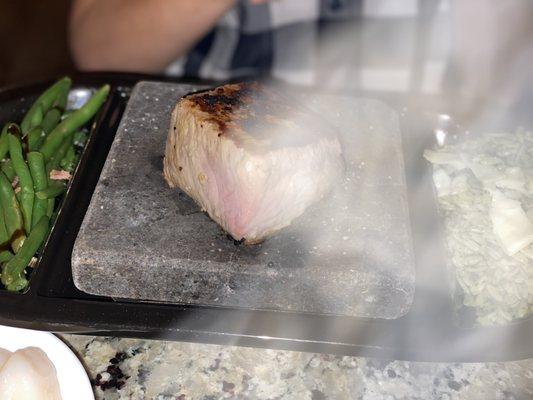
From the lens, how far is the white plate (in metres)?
1.62

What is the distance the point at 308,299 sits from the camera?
1.76 meters

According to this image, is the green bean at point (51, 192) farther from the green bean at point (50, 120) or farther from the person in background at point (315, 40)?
the person in background at point (315, 40)

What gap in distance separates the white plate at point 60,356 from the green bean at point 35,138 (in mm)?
768

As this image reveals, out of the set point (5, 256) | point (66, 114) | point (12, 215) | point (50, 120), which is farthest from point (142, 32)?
point (5, 256)

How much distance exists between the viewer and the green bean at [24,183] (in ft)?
6.58

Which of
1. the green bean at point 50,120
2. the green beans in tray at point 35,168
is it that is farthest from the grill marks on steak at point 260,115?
the green bean at point 50,120

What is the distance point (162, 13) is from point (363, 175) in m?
1.77

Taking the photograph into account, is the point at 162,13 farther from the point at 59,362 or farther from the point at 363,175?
the point at 59,362

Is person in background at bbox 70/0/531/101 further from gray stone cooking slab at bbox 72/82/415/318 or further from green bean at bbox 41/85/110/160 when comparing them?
gray stone cooking slab at bbox 72/82/415/318

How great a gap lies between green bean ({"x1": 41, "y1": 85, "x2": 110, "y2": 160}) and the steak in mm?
569

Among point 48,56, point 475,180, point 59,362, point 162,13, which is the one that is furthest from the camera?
point 48,56

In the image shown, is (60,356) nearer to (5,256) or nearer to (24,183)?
(5,256)

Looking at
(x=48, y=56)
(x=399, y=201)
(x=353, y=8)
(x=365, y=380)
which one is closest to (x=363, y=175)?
(x=399, y=201)

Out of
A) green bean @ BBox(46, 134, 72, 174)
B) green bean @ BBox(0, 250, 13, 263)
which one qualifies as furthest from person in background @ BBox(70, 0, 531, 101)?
green bean @ BBox(0, 250, 13, 263)
